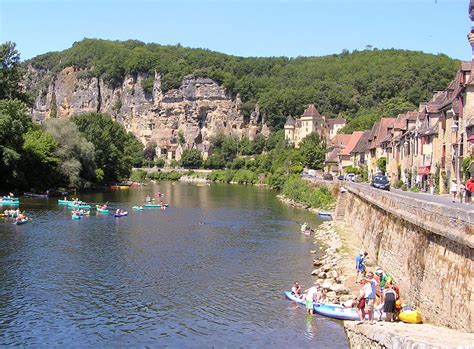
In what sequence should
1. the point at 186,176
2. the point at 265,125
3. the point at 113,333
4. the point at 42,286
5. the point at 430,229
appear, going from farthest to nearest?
the point at 265,125, the point at 186,176, the point at 42,286, the point at 113,333, the point at 430,229

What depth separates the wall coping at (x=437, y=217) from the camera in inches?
683

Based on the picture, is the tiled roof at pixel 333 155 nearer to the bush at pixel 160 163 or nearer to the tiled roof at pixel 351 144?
the tiled roof at pixel 351 144

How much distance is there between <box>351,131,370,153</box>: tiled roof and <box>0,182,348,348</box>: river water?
35.7 m

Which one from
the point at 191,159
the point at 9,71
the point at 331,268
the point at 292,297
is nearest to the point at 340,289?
the point at 292,297

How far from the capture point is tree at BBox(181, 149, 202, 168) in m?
179

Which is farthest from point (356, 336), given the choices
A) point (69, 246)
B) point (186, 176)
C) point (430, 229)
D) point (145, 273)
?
point (186, 176)

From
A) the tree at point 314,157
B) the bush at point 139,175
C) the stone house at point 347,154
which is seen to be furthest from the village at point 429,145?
the bush at point 139,175

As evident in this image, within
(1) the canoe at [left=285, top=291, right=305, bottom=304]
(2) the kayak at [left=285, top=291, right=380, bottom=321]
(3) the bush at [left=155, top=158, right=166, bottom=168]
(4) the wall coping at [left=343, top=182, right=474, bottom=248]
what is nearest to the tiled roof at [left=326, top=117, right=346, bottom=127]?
(3) the bush at [left=155, top=158, right=166, bottom=168]

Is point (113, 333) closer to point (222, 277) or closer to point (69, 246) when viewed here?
point (222, 277)

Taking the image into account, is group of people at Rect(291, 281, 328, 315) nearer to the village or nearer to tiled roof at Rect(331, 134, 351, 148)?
the village

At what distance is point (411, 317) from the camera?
2009cm

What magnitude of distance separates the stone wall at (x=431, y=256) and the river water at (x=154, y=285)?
3.84 m

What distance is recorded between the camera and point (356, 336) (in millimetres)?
18438

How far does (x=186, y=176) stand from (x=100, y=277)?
133602 mm
